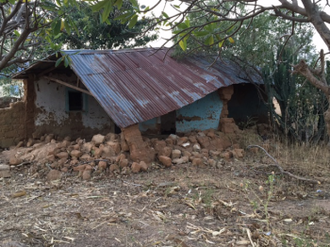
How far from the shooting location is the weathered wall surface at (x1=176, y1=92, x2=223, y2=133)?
→ 29.1 ft

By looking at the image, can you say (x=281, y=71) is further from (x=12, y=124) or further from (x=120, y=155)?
(x=12, y=124)

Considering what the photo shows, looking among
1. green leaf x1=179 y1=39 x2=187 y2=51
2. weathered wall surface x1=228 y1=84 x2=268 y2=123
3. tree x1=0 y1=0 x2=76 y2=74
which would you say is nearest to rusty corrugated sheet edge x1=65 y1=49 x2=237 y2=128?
tree x1=0 y1=0 x2=76 y2=74

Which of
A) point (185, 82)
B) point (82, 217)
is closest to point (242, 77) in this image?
point (185, 82)

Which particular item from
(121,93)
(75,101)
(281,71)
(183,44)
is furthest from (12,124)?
(281,71)

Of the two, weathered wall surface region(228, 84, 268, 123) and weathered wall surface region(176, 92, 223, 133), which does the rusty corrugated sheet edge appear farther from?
weathered wall surface region(228, 84, 268, 123)

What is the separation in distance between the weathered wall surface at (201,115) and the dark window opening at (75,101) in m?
3.22

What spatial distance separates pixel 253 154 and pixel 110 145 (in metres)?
3.53

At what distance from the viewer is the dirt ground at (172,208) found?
350 centimetres

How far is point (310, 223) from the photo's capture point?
12.5 ft

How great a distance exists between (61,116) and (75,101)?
706mm

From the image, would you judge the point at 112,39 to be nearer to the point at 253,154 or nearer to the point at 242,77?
the point at 242,77

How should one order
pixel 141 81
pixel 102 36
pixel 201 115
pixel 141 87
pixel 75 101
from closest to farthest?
1. pixel 141 87
2. pixel 141 81
3. pixel 201 115
4. pixel 75 101
5. pixel 102 36

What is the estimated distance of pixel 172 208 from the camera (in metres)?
4.49

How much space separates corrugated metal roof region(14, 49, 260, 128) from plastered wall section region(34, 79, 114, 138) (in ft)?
6.42
